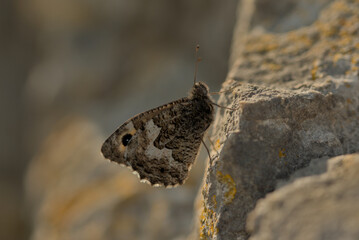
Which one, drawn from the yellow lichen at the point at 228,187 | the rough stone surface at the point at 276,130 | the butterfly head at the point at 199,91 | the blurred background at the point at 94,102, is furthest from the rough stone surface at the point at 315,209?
the blurred background at the point at 94,102

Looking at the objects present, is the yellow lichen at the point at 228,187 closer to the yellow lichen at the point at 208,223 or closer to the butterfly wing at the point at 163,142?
the yellow lichen at the point at 208,223

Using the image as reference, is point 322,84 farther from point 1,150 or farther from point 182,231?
point 1,150

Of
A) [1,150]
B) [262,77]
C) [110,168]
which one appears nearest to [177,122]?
[262,77]

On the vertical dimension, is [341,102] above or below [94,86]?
below

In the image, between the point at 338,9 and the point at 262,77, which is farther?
the point at 338,9

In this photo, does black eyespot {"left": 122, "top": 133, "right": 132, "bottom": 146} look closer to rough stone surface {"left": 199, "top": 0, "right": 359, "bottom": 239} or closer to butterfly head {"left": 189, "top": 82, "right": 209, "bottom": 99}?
butterfly head {"left": 189, "top": 82, "right": 209, "bottom": 99}

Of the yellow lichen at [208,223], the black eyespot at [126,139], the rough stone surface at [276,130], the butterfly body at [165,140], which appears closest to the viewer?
the rough stone surface at [276,130]

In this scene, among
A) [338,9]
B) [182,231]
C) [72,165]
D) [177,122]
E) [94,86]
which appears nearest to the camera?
[177,122]

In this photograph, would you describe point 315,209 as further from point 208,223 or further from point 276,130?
point 208,223
